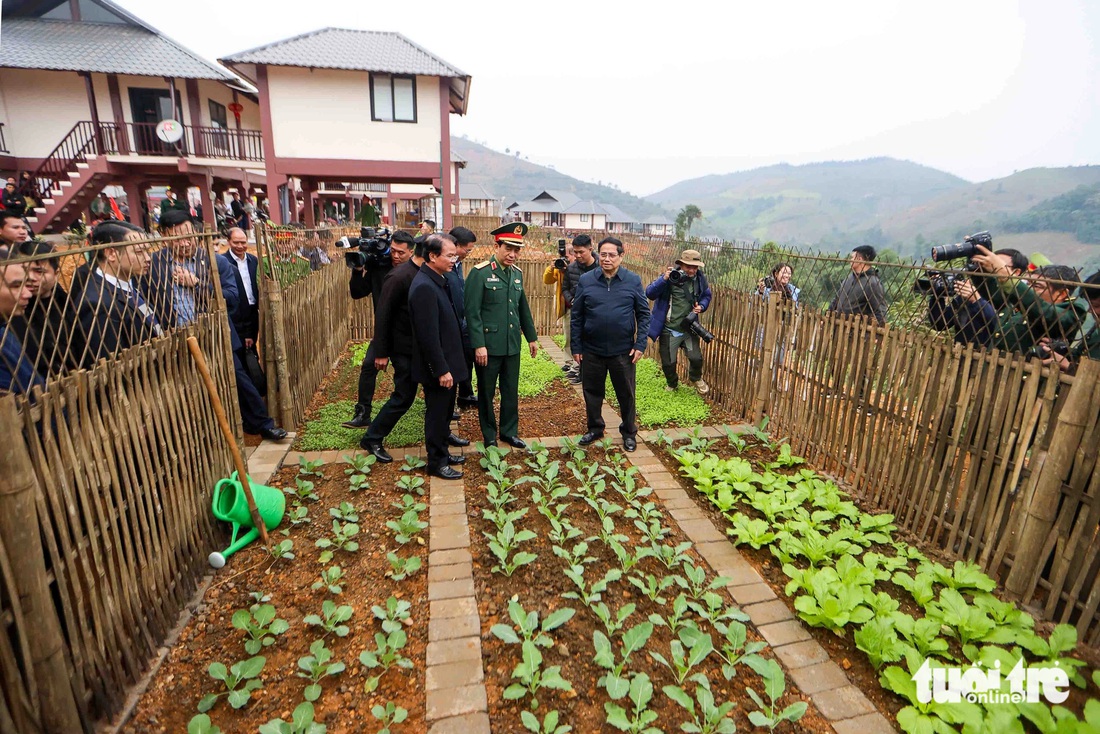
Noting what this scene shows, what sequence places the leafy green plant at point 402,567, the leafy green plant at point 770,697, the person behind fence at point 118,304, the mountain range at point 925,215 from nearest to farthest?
the leafy green plant at point 770,697, the person behind fence at point 118,304, the leafy green plant at point 402,567, the mountain range at point 925,215

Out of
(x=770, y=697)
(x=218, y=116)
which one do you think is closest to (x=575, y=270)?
(x=770, y=697)

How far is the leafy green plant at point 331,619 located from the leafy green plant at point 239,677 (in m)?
0.31

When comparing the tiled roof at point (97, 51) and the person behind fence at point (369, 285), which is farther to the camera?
the tiled roof at point (97, 51)

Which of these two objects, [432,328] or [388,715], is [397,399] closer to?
[432,328]

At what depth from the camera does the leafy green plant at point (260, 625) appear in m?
2.81

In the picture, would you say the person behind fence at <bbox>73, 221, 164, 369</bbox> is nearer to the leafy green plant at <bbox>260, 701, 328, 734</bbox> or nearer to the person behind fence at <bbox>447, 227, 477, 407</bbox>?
the leafy green plant at <bbox>260, 701, 328, 734</bbox>

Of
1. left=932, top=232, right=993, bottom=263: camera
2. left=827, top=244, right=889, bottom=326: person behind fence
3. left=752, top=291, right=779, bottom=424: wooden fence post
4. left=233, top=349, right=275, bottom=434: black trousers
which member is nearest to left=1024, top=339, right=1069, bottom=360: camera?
left=932, top=232, right=993, bottom=263: camera

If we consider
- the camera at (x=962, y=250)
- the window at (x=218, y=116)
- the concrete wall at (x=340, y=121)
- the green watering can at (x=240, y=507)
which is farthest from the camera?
the window at (x=218, y=116)

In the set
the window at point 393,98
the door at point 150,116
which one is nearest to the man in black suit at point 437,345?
the window at point 393,98

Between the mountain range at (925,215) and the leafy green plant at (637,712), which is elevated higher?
the mountain range at (925,215)

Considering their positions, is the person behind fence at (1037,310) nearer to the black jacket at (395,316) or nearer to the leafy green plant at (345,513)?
the black jacket at (395,316)

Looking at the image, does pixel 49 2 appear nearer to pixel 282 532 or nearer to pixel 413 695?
pixel 282 532

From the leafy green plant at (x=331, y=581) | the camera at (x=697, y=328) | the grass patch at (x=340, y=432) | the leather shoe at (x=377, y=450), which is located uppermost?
the camera at (x=697, y=328)

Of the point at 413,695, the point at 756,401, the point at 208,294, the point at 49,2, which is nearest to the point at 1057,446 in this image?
the point at 756,401
